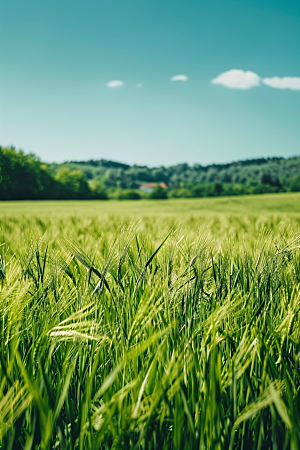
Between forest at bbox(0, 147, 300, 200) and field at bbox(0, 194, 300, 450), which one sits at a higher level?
forest at bbox(0, 147, 300, 200)

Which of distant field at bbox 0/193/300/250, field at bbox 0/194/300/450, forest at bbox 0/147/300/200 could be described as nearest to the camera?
field at bbox 0/194/300/450

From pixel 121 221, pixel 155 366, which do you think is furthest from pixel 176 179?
pixel 155 366

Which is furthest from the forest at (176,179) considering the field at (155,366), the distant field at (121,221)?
the field at (155,366)

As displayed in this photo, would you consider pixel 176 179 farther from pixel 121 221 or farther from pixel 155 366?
pixel 155 366

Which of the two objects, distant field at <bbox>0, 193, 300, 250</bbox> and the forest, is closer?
distant field at <bbox>0, 193, 300, 250</bbox>

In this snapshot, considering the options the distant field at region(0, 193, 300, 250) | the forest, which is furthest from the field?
the forest

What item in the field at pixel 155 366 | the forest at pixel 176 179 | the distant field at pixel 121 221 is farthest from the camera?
the forest at pixel 176 179

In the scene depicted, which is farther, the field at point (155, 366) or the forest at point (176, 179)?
the forest at point (176, 179)

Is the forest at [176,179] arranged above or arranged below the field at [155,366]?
above

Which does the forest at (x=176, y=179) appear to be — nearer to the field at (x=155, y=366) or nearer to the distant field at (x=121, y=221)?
the distant field at (x=121, y=221)

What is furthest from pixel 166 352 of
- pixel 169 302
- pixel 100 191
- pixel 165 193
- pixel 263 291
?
pixel 165 193

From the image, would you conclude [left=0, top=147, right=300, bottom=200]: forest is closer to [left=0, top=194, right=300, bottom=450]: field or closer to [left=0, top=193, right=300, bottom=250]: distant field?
[left=0, top=193, right=300, bottom=250]: distant field

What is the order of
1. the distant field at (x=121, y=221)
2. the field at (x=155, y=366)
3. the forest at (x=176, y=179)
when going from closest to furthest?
the field at (x=155, y=366) < the distant field at (x=121, y=221) < the forest at (x=176, y=179)

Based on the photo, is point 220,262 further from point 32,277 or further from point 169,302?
point 32,277
